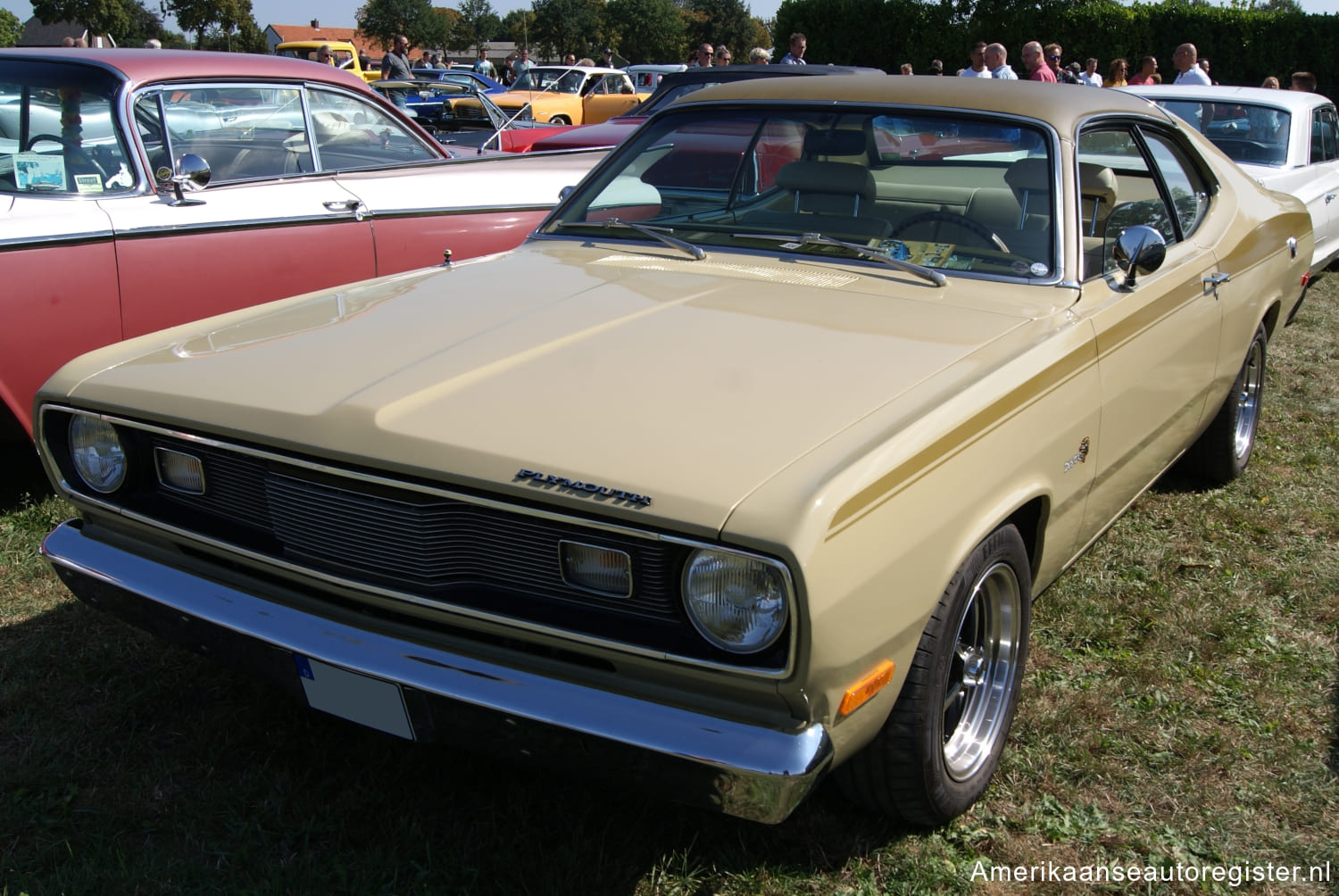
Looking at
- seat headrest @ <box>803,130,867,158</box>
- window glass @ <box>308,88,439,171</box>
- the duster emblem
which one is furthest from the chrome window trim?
window glass @ <box>308,88,439,171</box>

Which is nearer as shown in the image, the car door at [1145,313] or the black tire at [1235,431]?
the car door at [1145,313]

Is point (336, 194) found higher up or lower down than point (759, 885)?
higher up

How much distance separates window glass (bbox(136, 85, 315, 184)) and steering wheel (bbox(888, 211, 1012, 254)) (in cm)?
280

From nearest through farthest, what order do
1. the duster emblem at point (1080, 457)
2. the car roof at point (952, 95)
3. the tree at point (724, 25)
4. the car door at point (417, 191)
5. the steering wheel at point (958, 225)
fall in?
the duster emblem at point (1080, 457) → the steering wheel at point (958, 225) → the car roof at point (952, 95) → the car door at point (417, 191) → the tree at point (724, 25)

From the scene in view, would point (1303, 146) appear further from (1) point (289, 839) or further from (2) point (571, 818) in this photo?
(1) point (289, 839)

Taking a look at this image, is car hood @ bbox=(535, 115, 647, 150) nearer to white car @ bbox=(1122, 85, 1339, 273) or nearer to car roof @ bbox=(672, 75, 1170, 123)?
white car @ bbox=(1122, 85, 1339, 273)

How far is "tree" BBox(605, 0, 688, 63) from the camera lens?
256 ft

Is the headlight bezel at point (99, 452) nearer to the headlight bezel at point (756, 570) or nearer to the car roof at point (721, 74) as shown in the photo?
the headlight bezel at point (756, 570)

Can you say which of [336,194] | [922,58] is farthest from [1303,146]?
[922,58]

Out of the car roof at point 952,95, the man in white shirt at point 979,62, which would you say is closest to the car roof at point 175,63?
the car roof at point 952,95

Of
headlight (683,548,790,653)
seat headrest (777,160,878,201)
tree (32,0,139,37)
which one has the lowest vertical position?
headlight (683,548,790,653)

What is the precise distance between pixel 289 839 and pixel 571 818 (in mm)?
588

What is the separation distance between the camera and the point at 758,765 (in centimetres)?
178

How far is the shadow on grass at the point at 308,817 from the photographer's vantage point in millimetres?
2242
